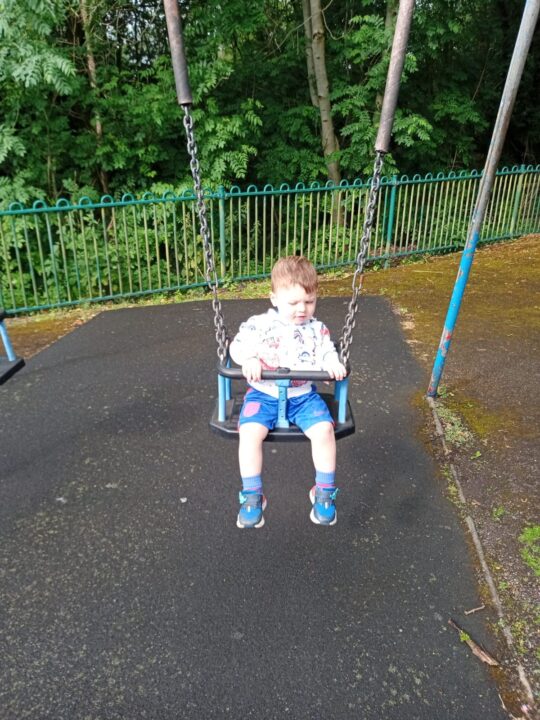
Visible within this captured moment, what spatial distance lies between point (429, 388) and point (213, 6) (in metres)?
6.50

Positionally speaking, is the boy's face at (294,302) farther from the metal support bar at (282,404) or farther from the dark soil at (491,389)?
the dark soil at (491,389)

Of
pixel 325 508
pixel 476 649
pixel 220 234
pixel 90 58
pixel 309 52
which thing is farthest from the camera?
pixel 309 52

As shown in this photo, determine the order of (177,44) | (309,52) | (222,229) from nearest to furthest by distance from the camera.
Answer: (177,44) → (222,229) → (309,52)

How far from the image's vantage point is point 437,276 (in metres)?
7.28

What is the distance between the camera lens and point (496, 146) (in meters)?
3.12

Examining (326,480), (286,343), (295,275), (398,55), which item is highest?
(398,55)

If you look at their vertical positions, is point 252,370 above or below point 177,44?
below

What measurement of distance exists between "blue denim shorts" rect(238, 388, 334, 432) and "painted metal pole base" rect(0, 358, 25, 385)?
184 centimetres

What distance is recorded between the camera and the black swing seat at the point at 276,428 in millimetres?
1980

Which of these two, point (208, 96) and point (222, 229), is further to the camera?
point (208, 96)

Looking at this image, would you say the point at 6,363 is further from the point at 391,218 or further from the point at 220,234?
the point at 391,218

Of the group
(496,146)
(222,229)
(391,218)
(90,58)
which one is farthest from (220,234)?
(496,146)

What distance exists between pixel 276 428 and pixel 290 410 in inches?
4.5

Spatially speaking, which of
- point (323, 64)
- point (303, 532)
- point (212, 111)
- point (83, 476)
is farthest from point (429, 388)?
point (323, 64)
